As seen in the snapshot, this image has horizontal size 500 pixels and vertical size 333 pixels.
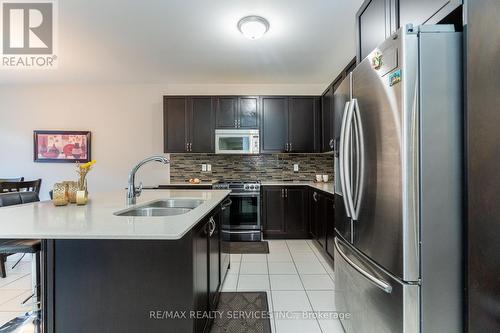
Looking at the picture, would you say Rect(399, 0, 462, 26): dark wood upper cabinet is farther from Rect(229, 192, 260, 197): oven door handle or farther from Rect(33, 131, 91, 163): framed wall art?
Rect(33, 131, 91, 163): framed wall art

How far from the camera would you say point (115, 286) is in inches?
43.5

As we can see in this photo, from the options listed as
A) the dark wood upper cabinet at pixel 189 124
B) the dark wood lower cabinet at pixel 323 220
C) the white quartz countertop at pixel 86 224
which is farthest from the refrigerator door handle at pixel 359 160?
the dark wood upper cabinet at pixel 189 124

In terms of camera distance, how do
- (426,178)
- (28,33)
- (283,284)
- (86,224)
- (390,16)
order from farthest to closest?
(28,33) < (283,284) < (390,16) < (86,224) < (426,178)

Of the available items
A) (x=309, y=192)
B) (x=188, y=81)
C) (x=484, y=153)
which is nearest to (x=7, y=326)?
(x=484, y=153)

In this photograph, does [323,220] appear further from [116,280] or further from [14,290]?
[14,290]

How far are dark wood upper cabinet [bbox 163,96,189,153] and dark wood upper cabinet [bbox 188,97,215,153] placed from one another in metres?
0.10

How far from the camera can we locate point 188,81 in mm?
4137

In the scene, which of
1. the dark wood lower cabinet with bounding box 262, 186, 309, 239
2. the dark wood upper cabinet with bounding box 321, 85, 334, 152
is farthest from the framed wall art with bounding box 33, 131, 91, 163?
the dark wood upper cabinet with bounding box 321, 85, 334, 152

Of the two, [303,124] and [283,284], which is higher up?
[303,124]

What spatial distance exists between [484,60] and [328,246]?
7.50 feet

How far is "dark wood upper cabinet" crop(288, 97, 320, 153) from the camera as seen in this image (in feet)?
13.1

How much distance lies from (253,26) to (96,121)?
133 inches

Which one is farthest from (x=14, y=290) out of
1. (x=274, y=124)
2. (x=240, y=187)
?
(x=274, y=124)

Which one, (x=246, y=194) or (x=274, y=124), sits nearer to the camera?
(x=246, y=194)
